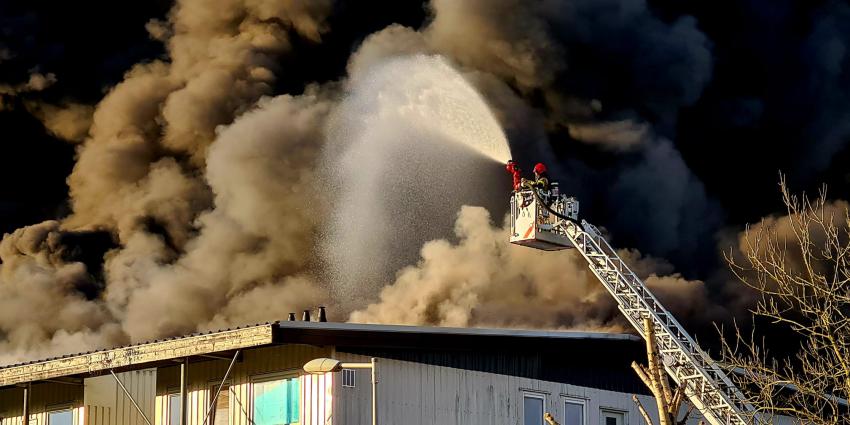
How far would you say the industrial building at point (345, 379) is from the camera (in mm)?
23516

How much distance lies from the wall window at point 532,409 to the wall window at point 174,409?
6584 mm

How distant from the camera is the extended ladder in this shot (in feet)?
87.1

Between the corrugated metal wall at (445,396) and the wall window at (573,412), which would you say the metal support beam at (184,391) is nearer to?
the corrugated metal wall at (445,396)

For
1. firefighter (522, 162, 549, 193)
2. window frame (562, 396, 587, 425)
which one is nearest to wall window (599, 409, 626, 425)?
window frame (562, 396, 587, 425)

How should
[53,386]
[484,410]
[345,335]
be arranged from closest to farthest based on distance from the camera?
[345,335] < [484,410] < [53,386]

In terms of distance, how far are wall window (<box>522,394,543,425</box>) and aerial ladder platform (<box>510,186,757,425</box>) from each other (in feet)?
7.96

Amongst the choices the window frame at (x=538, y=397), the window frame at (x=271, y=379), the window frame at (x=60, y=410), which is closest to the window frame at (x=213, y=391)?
the window frame at (x=271, y=379)

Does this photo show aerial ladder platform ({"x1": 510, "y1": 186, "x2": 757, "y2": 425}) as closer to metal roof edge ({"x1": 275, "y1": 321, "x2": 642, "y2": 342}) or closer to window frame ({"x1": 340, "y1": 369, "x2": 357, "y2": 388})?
metal roof edge ({"x1": 275, "y1": 321, "x2": 642, "y2": 342})

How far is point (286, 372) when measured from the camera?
79.9 feet

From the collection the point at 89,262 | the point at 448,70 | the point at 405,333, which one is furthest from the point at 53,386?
the point at 89,262

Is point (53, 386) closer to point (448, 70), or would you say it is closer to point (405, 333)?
point (405, 333)

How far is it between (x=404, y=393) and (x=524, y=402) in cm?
306

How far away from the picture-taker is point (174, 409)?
26359 millimetres

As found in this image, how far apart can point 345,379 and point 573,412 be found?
5.77 m
